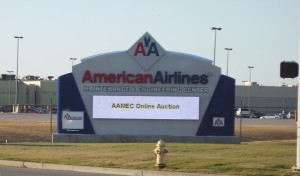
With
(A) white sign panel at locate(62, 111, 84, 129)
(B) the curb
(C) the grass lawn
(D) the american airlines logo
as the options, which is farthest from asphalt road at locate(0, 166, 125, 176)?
(D) the american airlines logo

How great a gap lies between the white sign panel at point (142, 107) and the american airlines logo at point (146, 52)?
197 centimetres

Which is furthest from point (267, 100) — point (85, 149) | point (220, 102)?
point (85, 149)

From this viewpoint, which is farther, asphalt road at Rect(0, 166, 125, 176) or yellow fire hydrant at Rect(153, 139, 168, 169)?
asphalt road at Rect(0, 166, 125, 176)

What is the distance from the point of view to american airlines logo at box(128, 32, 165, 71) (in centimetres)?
3709

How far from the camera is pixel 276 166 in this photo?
18031 mm

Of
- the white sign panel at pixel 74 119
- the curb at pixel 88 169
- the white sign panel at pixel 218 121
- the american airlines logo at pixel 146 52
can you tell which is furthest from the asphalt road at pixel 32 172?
the white sign panel at pixel 218 121

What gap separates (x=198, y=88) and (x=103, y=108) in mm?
5538

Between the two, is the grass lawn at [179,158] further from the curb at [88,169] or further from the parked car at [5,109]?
the parked car at [5,109]

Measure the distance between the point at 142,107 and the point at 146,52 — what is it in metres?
3.18

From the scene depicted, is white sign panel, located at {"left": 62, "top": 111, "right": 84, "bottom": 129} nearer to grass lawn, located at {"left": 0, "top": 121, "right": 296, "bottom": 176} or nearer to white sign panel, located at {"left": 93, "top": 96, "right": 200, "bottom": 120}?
white sign panel, located at {"left": 93, "top": 96, "right": 200, "bottom": 120}

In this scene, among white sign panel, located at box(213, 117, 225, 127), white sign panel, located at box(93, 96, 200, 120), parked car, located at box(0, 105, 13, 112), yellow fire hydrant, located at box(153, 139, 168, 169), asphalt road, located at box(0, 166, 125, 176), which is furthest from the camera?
parked car, located at box(0, 105, 13, 112)

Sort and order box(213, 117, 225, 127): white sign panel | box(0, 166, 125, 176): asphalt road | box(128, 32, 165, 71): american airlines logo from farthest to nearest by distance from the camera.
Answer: box(213, 117, 225, 127): white sign panel → box(128, 32, 165, 71): american airlines logo → box(0, 166, 125, 176): asphalt road

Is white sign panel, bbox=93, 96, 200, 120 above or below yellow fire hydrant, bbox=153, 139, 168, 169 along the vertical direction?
above

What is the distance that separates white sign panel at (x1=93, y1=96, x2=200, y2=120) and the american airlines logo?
1.97m
